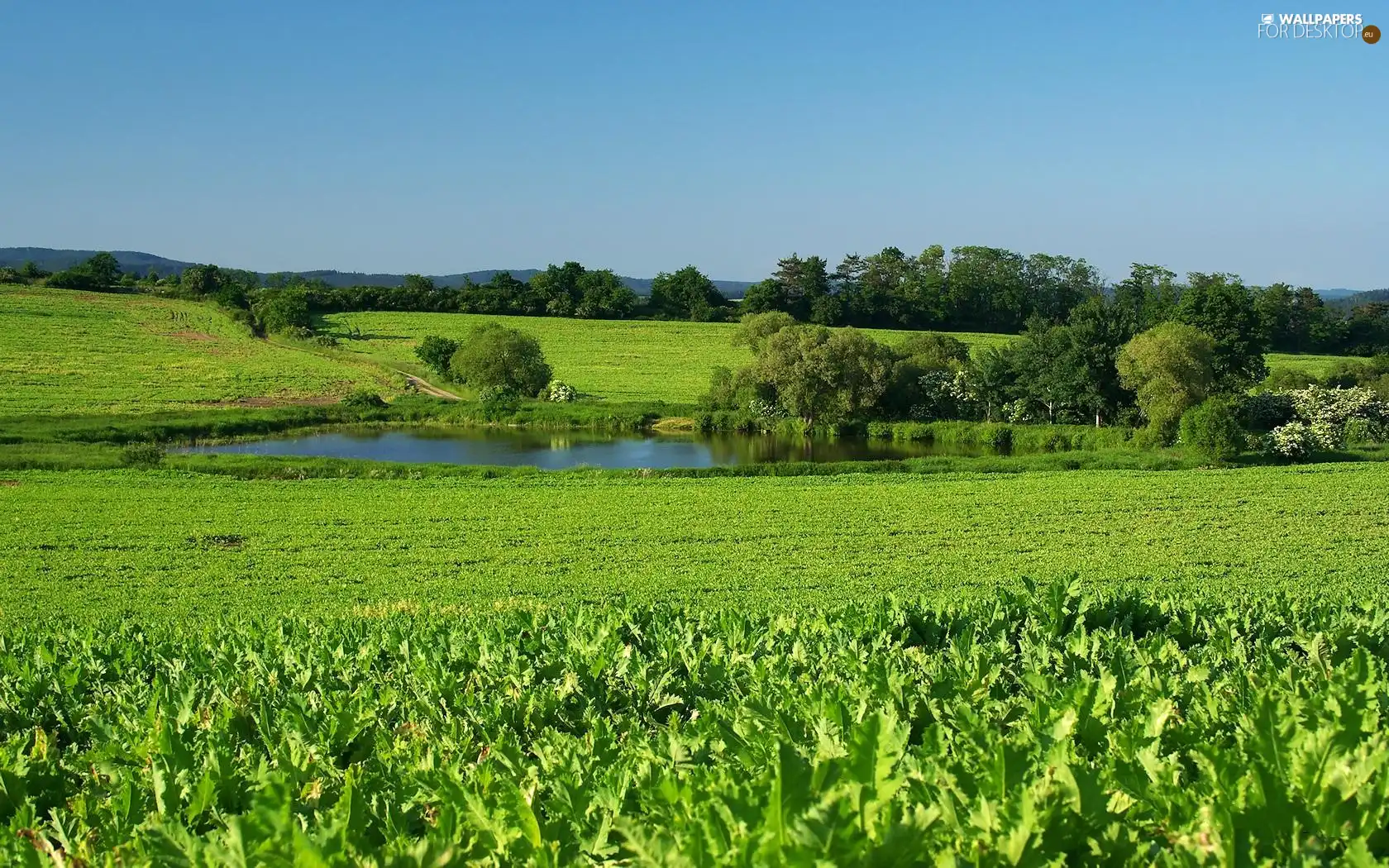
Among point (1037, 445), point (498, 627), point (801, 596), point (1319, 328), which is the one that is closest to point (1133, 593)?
point (498, 627)

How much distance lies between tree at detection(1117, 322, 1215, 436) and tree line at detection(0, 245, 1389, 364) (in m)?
52.3

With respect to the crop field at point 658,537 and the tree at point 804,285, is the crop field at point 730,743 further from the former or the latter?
the tree at point 804,285

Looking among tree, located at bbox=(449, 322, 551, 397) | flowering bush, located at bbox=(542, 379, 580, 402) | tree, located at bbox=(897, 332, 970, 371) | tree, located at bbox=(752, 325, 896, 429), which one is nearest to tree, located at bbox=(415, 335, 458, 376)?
tree, located at bbox=(449, 322, 551, 397)

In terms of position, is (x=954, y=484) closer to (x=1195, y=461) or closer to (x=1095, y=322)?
(x=1195, y=461)

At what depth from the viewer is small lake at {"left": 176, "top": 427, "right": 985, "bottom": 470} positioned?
4875 cm

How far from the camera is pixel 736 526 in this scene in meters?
27.7

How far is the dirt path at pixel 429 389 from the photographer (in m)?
69.6

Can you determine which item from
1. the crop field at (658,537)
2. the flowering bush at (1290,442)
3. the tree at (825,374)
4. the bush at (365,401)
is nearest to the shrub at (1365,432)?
the flowering bush at (1290,442)

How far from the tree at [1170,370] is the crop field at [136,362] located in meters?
48.7

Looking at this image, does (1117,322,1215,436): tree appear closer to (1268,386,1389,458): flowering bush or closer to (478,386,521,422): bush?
(1268,386,1389,458): flowering bush

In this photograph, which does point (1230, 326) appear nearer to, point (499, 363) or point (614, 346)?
point (499, 363)

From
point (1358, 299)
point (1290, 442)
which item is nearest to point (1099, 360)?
point (1290, 442)

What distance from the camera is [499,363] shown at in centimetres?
6894

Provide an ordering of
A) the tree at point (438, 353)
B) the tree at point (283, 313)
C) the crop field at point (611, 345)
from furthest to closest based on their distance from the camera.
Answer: the tree at point (283, 313) < the crop field at point (611, 345) < the tree at point (438, 353)
